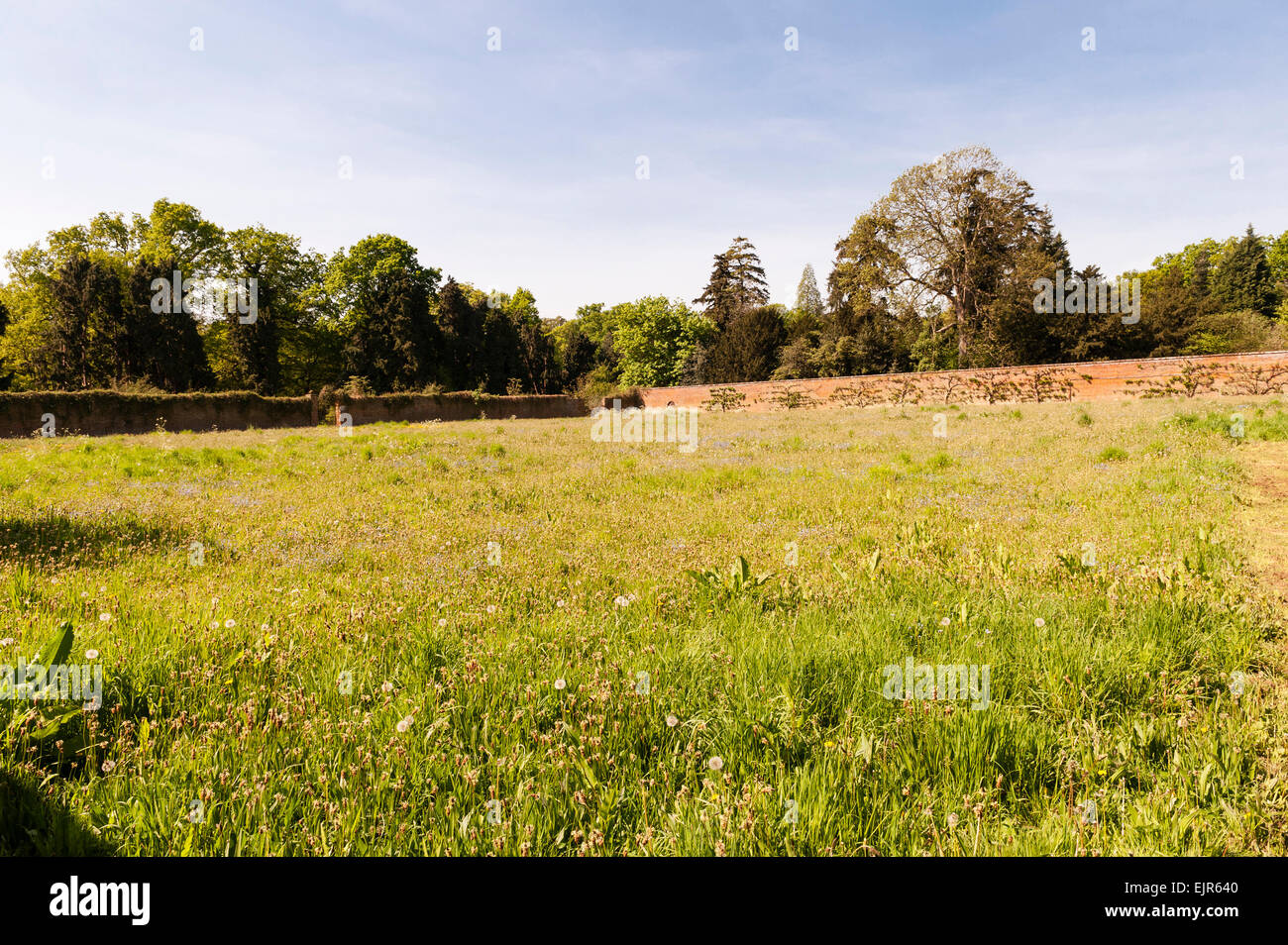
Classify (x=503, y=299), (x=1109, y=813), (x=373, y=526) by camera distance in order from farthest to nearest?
(x=503, y=299) → (x=373, y=526) → (x=1109, y=813)

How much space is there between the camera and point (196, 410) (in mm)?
31828

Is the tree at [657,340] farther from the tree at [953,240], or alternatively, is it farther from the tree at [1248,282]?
the tree at [1248,282]

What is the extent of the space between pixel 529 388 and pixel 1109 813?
216 feet

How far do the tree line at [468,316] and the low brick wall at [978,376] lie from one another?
8.42m

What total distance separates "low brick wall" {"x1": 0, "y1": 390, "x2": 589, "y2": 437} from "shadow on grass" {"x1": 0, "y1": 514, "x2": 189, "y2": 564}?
25.6 m

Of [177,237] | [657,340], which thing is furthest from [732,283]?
[177,237]

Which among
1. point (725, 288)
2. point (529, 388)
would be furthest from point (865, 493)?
point (725, 288)

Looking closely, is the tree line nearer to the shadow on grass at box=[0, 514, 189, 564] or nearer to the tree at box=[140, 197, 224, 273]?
the tree at box=[140, 197, 224, 273]

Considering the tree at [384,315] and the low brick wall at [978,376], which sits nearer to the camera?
the low brick wall at [978,376]

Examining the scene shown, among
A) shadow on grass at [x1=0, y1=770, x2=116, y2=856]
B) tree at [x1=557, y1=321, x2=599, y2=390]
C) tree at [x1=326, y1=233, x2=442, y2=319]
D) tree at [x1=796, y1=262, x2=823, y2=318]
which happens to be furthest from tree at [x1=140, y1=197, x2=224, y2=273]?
tree at [x1=796, y1=262, x2=823, y2=318]

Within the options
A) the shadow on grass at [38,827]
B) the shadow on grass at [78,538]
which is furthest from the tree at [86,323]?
the shadow on grass at [38,827]

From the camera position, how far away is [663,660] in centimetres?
316

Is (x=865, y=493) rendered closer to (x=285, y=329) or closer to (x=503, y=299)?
(x=285, y=329)

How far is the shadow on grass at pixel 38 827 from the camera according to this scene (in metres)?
1.86
